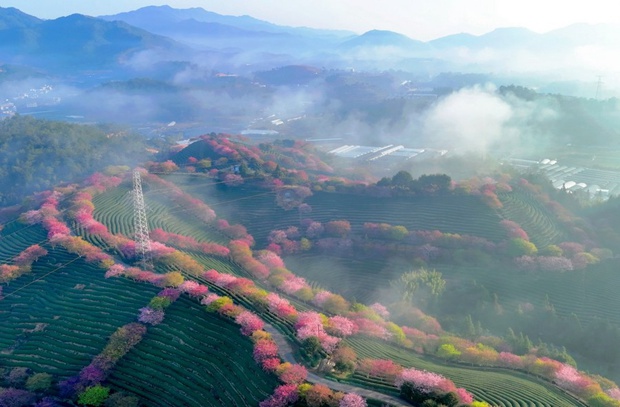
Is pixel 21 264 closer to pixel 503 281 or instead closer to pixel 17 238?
pixel 17 238

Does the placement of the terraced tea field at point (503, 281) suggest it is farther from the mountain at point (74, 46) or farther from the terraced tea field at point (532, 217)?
the mountain at point (74, 46)

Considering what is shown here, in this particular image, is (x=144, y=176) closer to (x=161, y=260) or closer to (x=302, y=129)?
(x=161, y=260)

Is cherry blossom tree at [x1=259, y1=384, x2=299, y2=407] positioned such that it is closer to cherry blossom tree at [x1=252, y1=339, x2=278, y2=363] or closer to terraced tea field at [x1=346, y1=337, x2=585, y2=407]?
cherry blossom tree at [x1=252, y1=339, x2=278, y2=363]

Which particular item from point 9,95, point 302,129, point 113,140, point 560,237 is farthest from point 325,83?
point 560,237

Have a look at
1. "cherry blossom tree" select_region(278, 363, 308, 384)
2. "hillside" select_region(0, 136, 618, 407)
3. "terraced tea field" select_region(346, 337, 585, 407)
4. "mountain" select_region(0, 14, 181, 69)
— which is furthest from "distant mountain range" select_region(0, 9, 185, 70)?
"cherry blossom tree" select_region(278, 363, 308, 384)

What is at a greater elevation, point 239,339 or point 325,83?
point 325,83

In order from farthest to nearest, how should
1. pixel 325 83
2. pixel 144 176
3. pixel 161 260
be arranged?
pixel 325 83, pixel 144 176, pixel 161 260

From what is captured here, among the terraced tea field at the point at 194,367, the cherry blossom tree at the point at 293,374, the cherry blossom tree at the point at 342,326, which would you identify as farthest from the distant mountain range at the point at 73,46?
the cherry blossom tree at the point at 293,374
